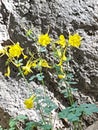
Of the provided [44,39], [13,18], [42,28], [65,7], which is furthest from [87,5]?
[44,39]

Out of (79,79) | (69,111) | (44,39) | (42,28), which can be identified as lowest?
(79,79)

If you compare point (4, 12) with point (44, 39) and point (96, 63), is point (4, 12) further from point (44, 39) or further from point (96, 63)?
point (44, 39)

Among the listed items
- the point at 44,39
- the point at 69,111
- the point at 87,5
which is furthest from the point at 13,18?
the point at 69,111

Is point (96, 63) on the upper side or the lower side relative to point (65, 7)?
lower

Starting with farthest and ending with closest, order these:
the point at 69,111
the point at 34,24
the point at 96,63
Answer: the point at 34,24 → the point at 96,63 → the point at 69,111

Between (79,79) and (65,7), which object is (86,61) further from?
(65,7)

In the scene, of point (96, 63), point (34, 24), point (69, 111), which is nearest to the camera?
point (69, 111)

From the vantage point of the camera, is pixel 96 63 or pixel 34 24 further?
pixel 34 24
